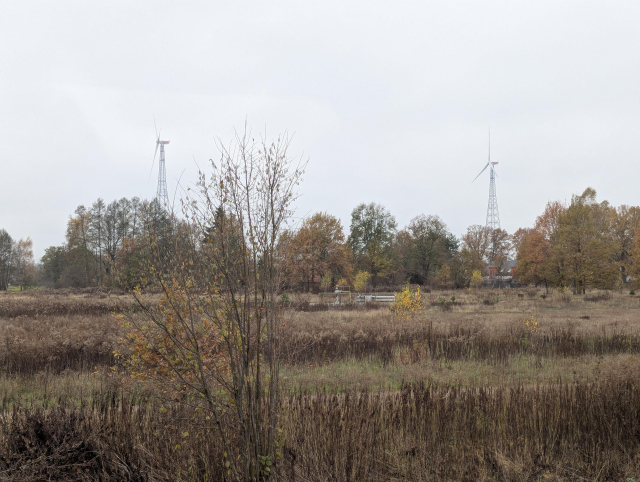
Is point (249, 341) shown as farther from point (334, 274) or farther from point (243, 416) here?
point (334, 274)

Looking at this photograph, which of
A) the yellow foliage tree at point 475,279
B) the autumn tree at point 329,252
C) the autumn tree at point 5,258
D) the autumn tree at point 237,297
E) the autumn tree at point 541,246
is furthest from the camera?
the autumn tree at point 5,258

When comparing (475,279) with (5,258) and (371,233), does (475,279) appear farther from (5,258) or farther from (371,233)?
(5,258)

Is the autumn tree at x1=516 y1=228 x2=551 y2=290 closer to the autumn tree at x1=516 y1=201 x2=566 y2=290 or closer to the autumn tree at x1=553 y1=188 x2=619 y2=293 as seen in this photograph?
the autumn tree at x1=516 y1=201 x2=566 y2=290

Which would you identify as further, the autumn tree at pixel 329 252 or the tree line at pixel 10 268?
the tree line at pixel 10 268

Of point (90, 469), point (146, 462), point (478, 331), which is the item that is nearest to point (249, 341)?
point (146, 462)

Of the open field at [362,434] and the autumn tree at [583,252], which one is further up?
the autumn tree at [583,252]

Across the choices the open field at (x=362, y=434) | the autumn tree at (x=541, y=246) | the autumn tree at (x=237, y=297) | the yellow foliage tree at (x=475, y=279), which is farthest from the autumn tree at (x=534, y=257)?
the autumn tree at (x=237, y=297)

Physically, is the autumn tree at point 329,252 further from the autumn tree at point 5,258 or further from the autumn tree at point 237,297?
the autumn tree at point 237,297

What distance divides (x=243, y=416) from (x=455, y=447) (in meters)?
2.53

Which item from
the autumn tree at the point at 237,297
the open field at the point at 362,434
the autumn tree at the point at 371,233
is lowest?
the open field at the point at 362,434

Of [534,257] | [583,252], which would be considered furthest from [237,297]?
[534,257]

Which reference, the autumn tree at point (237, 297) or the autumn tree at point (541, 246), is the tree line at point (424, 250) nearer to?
the autumn tree at point (541, 246)

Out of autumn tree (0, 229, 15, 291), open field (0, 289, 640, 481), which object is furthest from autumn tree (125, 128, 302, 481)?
autumn tree (0, 229, 15, 291)

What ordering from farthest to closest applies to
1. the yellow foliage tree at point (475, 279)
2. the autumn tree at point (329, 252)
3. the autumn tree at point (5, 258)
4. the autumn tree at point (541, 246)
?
the autumn tree at point (5, 258)
the yellow foliage tree at point (475, 279)
the autumn tree at point (329, 252)
the autumn tree at point (541, 246)
